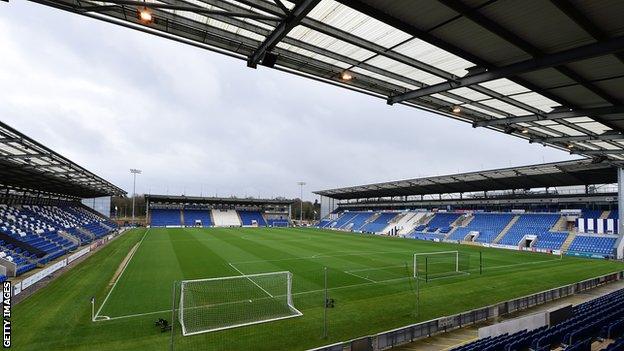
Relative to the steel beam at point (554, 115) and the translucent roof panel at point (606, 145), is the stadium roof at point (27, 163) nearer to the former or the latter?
the steel beam at point (554, 115)

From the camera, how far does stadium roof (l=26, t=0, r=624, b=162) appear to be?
629cm

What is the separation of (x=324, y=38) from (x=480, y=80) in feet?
13.9

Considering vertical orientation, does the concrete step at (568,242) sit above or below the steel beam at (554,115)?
below

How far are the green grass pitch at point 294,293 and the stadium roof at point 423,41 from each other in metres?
9.48

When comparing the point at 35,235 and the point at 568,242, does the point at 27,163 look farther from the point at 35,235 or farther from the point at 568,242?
the point at 568,242

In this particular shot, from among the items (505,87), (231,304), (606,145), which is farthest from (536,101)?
(231,304)

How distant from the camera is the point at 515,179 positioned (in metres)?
48.1

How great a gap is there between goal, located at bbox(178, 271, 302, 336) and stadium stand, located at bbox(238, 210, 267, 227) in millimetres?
64233

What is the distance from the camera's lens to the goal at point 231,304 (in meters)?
14.0

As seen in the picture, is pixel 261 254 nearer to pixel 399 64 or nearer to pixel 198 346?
pixel 198 346

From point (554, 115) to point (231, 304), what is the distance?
613 inches

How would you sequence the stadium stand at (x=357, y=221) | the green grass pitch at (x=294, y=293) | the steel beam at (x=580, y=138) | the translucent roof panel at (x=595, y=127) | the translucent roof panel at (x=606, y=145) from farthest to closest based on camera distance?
the stadium stand at (x=357, y=221) → the translucent roof panel at (x=606, y=145) → the steel beam at (x=580, y=138) → the translucent roof panel at (x=595, y=127) → the green grass pitch at (x=294, y=293)

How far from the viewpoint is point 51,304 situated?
1623cm

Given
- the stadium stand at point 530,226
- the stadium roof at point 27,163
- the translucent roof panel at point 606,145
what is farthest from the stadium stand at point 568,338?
the stadium stand at point 530,226
